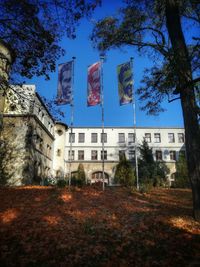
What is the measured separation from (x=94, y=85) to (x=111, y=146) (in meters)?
23.3

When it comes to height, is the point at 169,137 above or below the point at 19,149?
above

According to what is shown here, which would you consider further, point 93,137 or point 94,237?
point 93,137

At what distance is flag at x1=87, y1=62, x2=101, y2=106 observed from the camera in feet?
59.3

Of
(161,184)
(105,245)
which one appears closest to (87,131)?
(161,184)

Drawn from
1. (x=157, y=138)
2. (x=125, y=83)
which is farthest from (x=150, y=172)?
(x=125, y=83)

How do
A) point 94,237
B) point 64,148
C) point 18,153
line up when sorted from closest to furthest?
point 94,237, point 18,153, point 64,148

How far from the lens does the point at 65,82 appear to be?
18.2 m

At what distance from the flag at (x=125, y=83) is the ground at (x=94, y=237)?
36.9ft

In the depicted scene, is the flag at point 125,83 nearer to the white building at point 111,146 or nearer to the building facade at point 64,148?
the building facade at point 64,148

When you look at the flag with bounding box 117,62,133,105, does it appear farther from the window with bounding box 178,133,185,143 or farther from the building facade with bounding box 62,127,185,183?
the window with bounding box 178,133,185,143

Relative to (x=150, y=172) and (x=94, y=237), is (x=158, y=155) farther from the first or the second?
(x=94, y=237)

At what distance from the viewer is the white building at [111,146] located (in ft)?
127

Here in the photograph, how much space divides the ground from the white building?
2881 centimetres

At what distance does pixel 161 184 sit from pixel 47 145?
1681 cm
